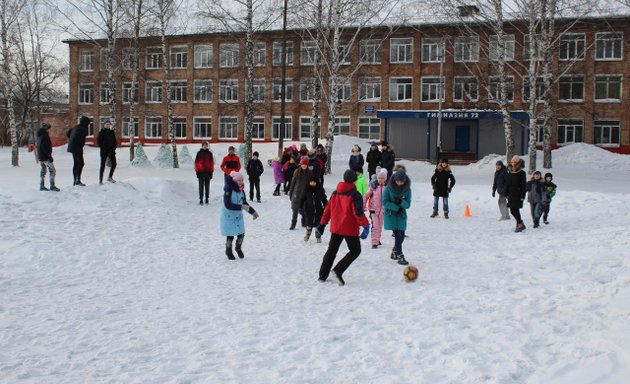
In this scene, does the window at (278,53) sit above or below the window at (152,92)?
above

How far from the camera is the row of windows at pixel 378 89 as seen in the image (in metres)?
45.7

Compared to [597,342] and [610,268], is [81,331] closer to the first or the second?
[597,342]

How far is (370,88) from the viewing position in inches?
2005

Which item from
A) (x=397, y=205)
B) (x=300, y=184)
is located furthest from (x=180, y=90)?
(x=397, y=205)

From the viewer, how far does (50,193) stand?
15.0 meters

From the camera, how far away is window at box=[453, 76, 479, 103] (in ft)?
155

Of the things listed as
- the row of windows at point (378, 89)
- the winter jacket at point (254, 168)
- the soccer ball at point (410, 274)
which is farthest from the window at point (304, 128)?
the soccer ball at point (410, 274)

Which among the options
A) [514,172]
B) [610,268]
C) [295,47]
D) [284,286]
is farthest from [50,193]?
[295,47]

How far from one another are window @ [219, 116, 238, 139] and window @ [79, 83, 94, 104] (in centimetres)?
1318

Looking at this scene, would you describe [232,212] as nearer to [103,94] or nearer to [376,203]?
[376,203]

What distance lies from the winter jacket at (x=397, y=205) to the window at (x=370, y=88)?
40.7m

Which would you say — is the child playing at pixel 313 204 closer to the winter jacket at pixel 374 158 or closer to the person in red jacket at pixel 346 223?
the person in red jacket at pixel 346 223

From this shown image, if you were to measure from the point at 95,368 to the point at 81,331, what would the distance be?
1233 millimetres

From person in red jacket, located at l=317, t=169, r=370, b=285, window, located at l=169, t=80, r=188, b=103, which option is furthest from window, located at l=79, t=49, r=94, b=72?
person in red jacket, located at l=317, t=169, r=370, b=285
